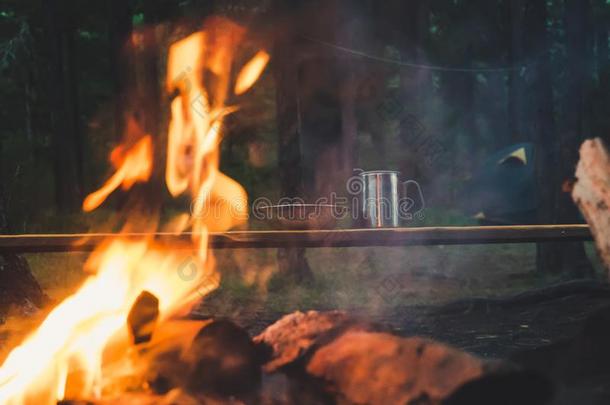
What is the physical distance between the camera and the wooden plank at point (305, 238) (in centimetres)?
413

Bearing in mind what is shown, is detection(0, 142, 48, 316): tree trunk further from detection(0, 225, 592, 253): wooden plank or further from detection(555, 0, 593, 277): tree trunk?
detection(555, 0, 593, 277): tree trunk

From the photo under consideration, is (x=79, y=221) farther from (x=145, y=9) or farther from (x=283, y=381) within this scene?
(x=283, y=381)

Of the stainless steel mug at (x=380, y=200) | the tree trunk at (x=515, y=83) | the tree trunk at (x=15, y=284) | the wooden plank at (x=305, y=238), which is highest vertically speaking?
the tree trunk at (x=515, y=83)

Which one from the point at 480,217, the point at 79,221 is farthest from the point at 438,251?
the point at 79,221

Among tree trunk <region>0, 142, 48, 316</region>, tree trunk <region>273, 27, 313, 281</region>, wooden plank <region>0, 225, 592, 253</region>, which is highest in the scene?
tree trunk <region>273, 27, 313, 281</region>

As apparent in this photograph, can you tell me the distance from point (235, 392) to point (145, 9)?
35.6 feet

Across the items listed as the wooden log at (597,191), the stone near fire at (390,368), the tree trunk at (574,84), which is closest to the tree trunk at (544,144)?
the tree trunk at (574,84)

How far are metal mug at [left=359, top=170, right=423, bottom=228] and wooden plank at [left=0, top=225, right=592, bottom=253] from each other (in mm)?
648

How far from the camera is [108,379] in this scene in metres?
3.21

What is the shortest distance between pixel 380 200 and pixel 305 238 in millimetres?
886

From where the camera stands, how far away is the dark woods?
30.9 ft

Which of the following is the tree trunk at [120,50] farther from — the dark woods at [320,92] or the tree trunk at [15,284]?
the tree trunk at [15,284]

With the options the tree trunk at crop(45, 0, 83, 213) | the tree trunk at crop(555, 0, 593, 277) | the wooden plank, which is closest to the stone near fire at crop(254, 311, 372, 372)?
the wooden plank

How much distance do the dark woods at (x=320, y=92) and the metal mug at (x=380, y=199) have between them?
394 cm
